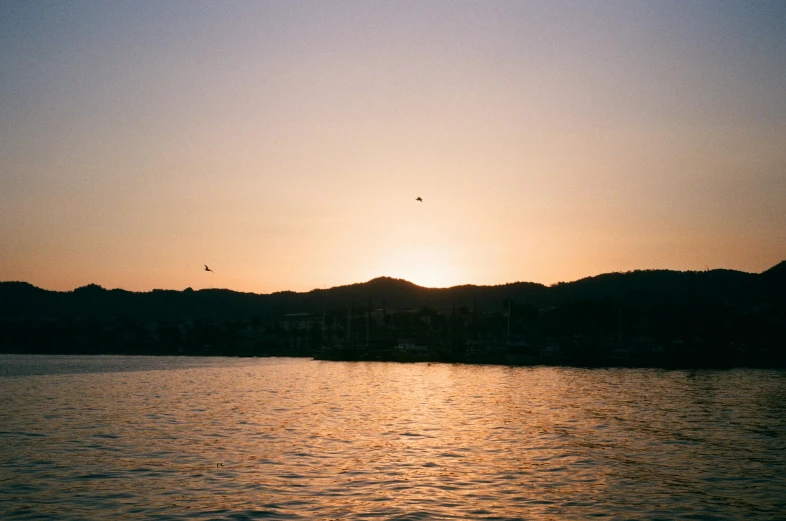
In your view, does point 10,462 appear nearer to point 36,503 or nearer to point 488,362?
point 36,503

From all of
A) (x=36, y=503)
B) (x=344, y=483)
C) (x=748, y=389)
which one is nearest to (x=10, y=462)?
(x=36, y=503)

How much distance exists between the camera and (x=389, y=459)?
3694 centimetres

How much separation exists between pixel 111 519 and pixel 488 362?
557 ft

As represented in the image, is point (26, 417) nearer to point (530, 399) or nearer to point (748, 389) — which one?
point (530, 399)

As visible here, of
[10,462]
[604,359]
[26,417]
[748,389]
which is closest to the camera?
[10,462]

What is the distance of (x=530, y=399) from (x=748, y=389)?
39.9 meters

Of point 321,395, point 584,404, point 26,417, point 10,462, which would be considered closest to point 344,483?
point 10,462

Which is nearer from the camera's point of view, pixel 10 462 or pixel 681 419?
pixel 10 462

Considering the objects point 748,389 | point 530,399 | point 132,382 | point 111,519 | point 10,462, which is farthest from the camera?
point 132,382

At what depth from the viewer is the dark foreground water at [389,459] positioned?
87.4 feet

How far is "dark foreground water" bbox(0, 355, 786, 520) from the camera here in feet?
87.4

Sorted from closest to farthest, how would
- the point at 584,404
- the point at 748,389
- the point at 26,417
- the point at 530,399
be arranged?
the point at 26,417, the point at 584,404, the point at 530,399, the point at 748,389

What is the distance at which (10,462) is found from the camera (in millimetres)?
35500

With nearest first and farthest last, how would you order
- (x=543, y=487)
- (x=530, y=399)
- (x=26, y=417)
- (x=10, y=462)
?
(x=543, y=487), (x=10, y=462), (x=26, y=417), (x=530, y=399)
